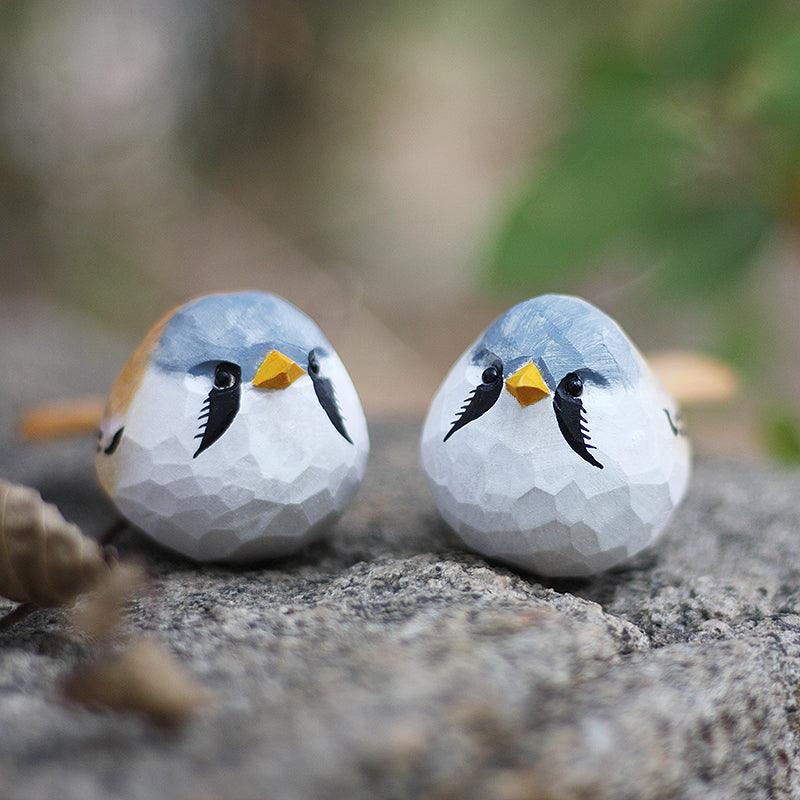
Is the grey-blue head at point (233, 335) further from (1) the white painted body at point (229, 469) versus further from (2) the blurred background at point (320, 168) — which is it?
(2) the blurred background at point (320, 168)

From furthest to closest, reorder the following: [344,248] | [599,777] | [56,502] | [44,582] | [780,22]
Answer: [344,248], [780,22], [56,502], [44,582], [599,777]

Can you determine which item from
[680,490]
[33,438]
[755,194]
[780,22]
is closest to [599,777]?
[680,490]

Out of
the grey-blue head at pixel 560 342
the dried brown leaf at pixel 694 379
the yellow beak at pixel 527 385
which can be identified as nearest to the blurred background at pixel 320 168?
the dried brown leaf at pixel 694 379

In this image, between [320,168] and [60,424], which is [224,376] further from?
[320,168]

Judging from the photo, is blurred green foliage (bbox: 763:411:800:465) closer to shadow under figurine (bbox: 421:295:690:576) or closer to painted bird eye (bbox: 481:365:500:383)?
shadow under figurine (bbox: 421:295:690:576)

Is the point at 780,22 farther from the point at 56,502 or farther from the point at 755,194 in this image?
the point at 56,502

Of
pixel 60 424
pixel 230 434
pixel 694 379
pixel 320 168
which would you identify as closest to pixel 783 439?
pixel 694 379
